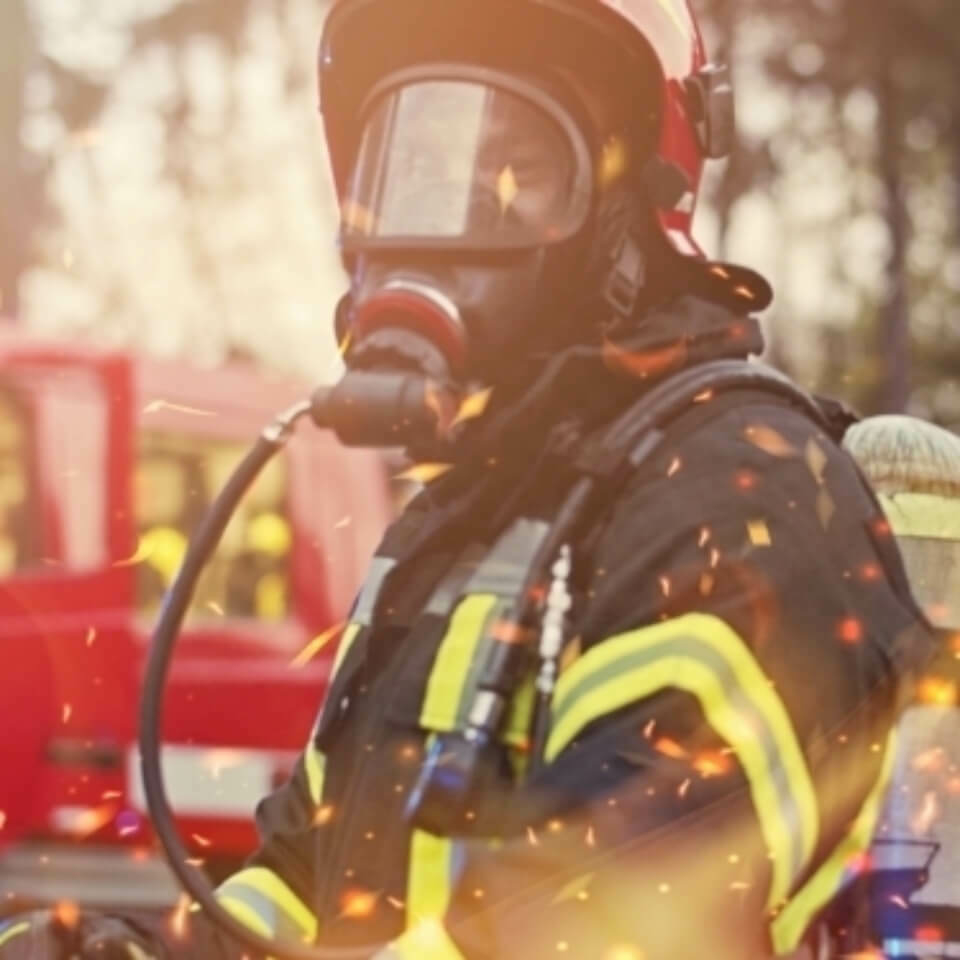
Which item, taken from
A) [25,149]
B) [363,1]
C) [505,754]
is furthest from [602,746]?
[25,149]

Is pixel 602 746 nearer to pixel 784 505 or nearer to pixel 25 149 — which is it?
pixel 784 505

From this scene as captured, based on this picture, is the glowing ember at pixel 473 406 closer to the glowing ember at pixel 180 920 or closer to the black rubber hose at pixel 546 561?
the black rubber hose at pixel 546 561

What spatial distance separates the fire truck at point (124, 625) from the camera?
5.35 metres

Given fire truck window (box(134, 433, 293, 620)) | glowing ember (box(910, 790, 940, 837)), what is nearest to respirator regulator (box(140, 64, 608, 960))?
glowing ember (box(910, 790, 940, 837))

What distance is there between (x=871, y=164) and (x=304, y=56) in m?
3.70

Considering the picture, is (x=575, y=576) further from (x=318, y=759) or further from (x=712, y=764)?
(x=318, y=759)

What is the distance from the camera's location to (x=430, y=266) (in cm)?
206

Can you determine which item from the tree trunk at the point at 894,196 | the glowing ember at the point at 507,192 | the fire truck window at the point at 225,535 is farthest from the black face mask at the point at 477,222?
the tree trunk at the point at 894,196

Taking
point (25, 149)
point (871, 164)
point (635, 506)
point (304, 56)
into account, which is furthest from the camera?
point (871, 164)

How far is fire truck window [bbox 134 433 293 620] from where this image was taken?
5848 mm

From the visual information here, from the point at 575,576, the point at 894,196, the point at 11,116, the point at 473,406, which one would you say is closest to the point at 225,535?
the point at 11,116

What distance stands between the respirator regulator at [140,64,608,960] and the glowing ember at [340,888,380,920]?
0.04 metres

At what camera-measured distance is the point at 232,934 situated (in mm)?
2010

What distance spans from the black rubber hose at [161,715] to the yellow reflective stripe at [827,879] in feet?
1.08
